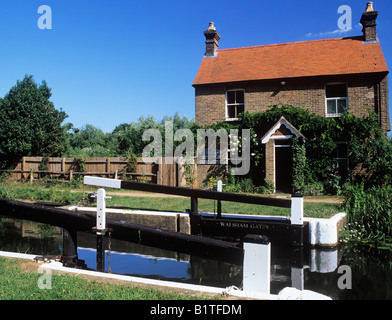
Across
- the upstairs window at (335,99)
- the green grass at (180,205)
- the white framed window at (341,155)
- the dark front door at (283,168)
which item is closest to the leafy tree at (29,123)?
the green grass at (180,205)

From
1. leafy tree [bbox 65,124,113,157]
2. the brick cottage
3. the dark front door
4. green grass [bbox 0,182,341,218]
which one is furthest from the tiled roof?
leafy tree [bbox 65,124,113,157]

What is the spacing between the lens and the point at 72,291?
12.8ft

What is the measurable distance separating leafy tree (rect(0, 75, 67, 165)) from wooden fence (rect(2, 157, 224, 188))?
117 cm

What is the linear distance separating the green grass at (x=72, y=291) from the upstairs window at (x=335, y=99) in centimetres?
1617

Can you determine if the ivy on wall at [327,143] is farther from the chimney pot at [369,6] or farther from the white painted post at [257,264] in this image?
the white painted post at [257,264]

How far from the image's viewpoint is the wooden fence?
62.6 ft

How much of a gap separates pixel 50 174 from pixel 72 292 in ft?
62.9

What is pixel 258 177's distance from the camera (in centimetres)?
1820

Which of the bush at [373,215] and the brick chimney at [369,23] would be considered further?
the brick chimney at [369,23]

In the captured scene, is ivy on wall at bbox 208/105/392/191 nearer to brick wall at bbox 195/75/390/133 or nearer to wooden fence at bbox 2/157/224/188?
brick wall at bbox 195/75/390/133

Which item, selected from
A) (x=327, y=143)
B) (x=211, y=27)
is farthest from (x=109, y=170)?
(x=327, y=143)

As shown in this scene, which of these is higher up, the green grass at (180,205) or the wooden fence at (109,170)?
the wooden fence at (109,170)

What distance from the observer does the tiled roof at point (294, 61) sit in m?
18.0

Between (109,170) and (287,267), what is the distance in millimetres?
14927
